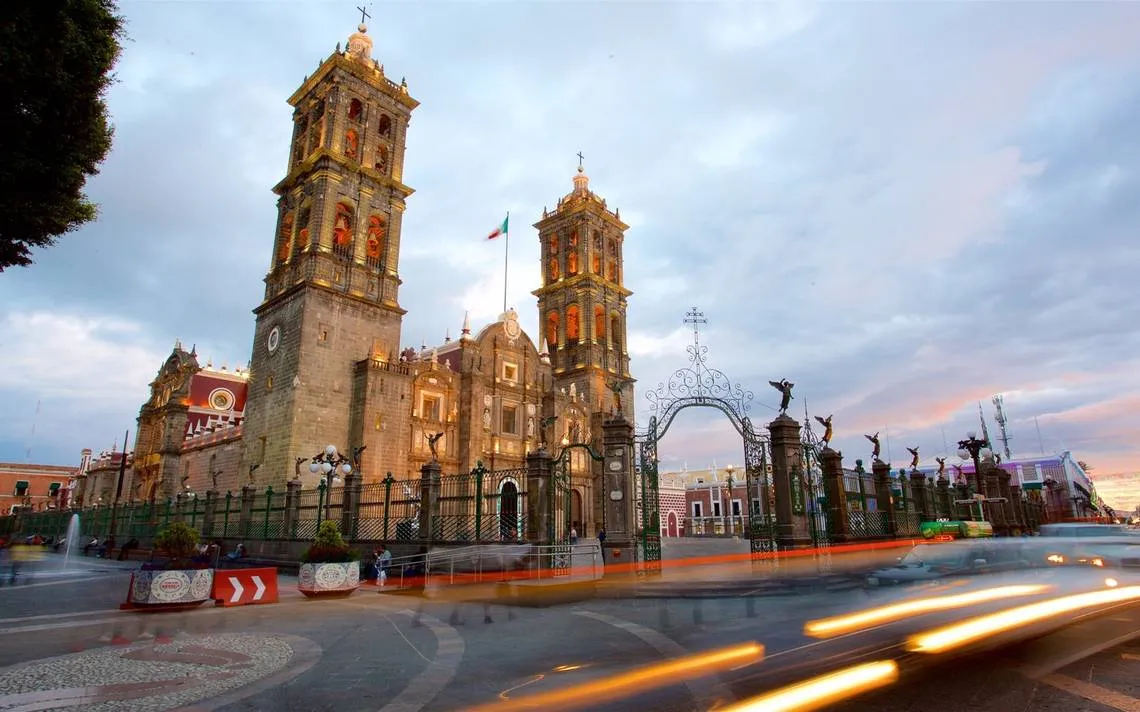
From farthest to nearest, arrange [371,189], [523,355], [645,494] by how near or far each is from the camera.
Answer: [523,355] < [371,189] < [645,494]

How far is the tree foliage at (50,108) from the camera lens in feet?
23.0

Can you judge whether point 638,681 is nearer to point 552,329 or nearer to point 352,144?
point 352,144

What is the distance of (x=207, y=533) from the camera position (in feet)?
93.5

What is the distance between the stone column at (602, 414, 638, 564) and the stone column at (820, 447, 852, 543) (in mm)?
5843

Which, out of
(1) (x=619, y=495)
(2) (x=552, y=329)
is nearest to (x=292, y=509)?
(1) (x=619, y=495)

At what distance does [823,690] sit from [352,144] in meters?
41.2

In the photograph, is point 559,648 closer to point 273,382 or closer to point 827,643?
point 827,643

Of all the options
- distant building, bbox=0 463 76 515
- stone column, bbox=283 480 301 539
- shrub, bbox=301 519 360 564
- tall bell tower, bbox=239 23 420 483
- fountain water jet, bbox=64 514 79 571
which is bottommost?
fountain water jet, bbox=64 514 79 571

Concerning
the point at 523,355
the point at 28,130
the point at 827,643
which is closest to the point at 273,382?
the point at 523,355

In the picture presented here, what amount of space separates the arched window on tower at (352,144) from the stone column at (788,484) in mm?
32262

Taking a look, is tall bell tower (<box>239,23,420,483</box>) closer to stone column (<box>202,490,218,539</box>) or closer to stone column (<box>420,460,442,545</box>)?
stone column (<box>202,490,218,539</box>)

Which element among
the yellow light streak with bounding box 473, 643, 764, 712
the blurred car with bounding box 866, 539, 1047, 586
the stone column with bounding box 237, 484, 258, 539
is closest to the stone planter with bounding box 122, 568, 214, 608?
the yellow light streak with bounding box 473, 643, 764, 712

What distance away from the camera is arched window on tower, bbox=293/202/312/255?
3653 cm

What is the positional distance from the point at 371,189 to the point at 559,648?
119 ft
